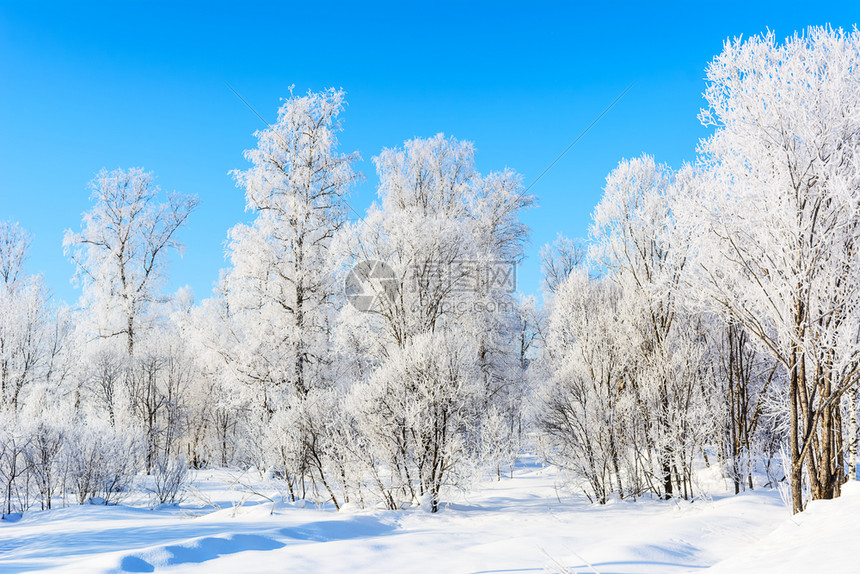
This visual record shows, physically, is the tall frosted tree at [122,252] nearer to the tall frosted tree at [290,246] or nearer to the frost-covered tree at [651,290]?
the tall frosted tree at [290,246]

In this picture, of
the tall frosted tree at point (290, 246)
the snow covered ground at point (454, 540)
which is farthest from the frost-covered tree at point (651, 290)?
the tall frosted tree at point (290, 246)

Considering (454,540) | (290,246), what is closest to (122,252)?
(290,246)

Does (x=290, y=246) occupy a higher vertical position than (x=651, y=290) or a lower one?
higher

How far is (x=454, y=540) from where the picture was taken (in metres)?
7.36

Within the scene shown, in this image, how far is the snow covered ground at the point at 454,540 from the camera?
4984 mm

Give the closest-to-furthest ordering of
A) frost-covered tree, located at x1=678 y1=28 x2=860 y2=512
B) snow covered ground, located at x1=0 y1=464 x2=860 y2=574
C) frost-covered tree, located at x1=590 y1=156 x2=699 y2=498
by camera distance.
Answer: snow covered ground, located at x1=0 y1=464 x2=860 y2=574
frost-covered tree, located at x1=678 y1=28 x2=860 y2=512
frost-covered tree, located at x1=590 y1=156 x2=699 y2=498

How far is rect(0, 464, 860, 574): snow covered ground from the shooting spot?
4984mm

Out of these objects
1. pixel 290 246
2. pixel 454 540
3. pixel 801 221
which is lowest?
pixel 454 540

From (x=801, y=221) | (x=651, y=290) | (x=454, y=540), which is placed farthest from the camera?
(x=651, y=290)

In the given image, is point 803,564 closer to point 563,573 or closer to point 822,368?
point 563,573

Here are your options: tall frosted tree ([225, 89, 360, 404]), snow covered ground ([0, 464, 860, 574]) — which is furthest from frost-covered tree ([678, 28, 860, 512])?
tall frosted tree ([225, 89, 360, 404])

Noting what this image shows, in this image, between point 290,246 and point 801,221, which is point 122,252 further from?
point 801,221

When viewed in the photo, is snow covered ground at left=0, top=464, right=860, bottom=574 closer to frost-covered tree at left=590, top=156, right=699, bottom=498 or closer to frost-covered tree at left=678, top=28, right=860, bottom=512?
frost-covered tree at left=678, top=28, right=860, bottom=512

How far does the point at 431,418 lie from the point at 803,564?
23.8 feet
